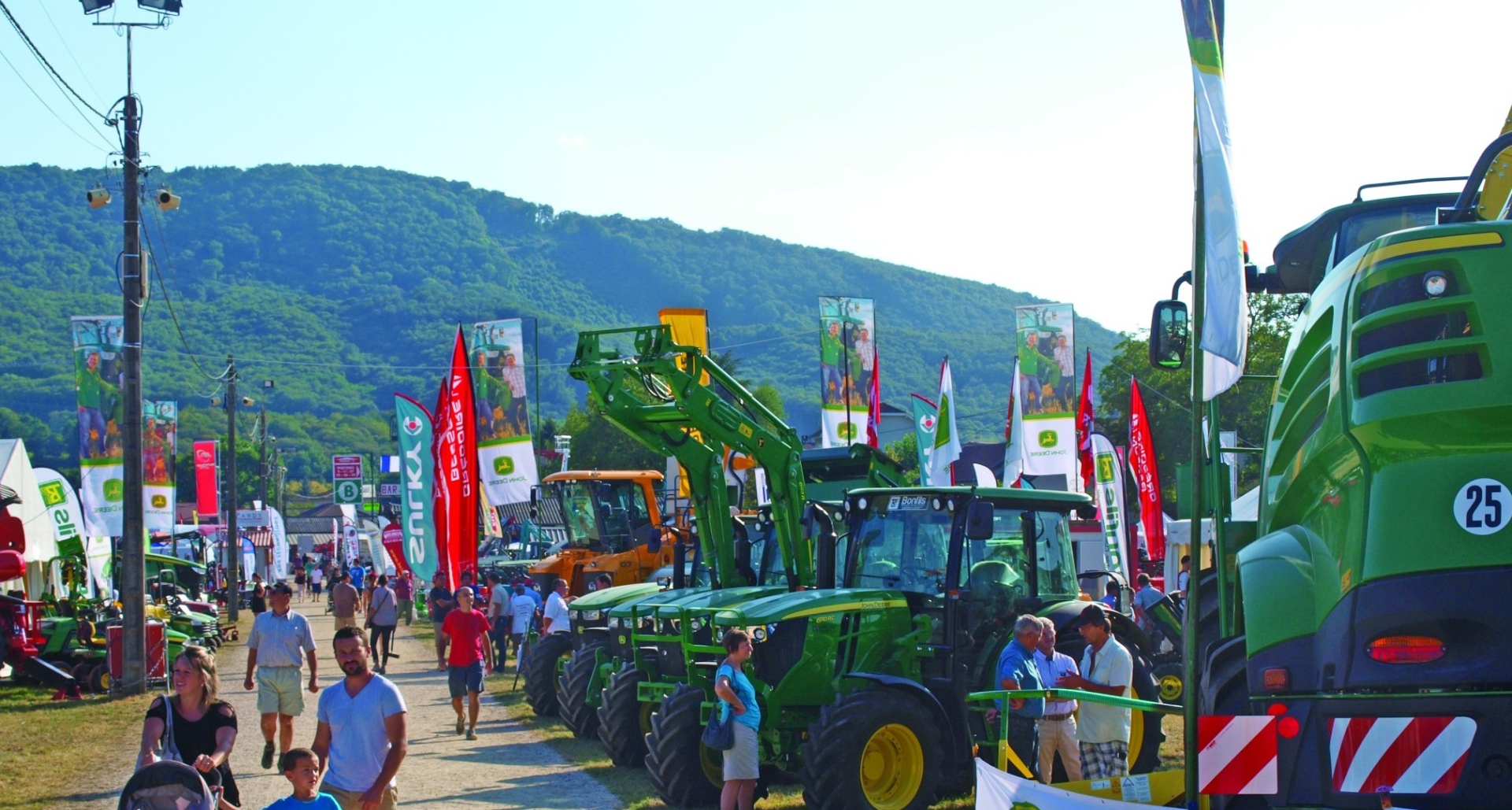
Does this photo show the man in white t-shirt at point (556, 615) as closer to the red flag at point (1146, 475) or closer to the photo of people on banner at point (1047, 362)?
the red flag at point (1146, 475)

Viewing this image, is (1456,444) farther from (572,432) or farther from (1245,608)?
(572,432)

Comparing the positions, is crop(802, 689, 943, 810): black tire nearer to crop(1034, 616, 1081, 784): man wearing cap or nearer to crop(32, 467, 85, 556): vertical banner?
crop(1034, 616, 1081, 784): man wearing cap

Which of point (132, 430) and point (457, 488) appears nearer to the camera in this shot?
point (457, 488)

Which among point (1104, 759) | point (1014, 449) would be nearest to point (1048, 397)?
point (1014, 449)

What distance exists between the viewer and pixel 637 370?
17000 mm

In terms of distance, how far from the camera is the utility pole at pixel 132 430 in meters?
23.4

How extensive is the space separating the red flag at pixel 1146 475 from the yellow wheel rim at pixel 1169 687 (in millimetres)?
9359

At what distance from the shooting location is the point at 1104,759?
10.1 meters


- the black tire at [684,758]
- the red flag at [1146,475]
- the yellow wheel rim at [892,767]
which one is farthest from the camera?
the red flag at [1146,475]

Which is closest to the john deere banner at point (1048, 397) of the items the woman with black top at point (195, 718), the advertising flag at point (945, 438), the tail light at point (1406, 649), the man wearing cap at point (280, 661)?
the advertising flag at point (945, 438)

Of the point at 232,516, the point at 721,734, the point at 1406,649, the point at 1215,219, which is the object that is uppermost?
the point at 1215,219

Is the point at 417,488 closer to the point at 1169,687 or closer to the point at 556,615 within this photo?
the point at 556,615

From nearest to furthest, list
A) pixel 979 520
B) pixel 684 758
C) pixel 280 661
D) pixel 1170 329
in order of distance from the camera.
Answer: pixel 1170 329, pixel 979 520, pixel 684 758, pixel 280 661

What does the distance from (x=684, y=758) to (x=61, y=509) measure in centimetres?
2373
